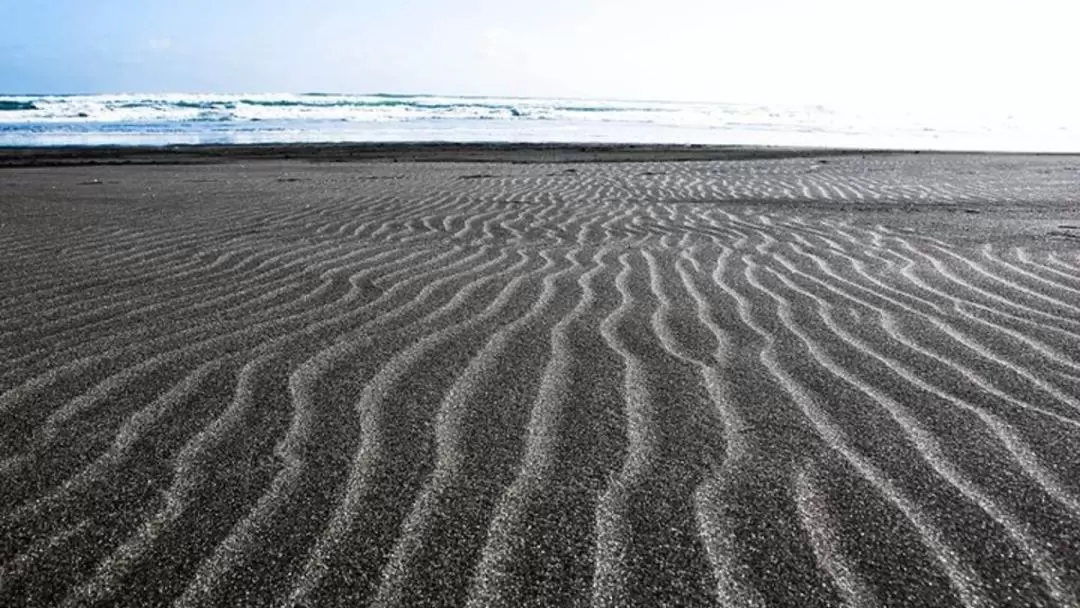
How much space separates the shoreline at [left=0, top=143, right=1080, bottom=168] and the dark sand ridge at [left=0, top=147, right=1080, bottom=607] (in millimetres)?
11951

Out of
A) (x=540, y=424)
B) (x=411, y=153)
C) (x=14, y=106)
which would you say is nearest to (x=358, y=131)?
(x=411, y=153)

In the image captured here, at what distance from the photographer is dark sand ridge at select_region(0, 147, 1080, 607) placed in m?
1.75

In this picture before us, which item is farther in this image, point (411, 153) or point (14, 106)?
point (14, 106)

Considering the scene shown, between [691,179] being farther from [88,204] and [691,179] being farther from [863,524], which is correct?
[863,524]

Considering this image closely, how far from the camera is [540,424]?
257 cm

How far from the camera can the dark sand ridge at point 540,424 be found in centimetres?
175

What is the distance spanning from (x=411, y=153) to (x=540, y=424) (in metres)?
17.8

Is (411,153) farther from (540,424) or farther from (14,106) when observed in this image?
(14,106)

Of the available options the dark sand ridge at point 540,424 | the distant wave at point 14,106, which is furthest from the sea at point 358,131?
the dark sand ridge at point 540,424

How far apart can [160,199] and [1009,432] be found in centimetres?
914

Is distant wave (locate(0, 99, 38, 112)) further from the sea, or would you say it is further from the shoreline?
the shoreline

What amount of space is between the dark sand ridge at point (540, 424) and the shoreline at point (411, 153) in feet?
39.2

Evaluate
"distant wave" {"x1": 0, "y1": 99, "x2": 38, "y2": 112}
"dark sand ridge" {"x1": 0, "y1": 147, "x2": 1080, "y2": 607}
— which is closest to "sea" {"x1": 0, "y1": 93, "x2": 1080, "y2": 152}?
"distant wave" {"x1": 0, "y1": 99, "x2": 38, "y2": 112}

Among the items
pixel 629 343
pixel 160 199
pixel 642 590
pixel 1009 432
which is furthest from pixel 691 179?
pixel 642 590
